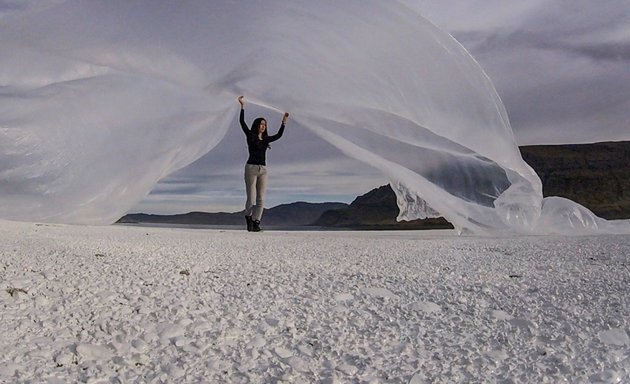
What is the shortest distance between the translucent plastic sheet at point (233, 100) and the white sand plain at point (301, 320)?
2.23 meters

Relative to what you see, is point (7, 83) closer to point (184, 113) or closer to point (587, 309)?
point (184, 113)

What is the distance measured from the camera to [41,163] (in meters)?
6.34

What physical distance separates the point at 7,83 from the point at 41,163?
32.7 inches

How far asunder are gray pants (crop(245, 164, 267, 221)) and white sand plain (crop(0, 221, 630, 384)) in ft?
9.08

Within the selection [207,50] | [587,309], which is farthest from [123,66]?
[587,309]

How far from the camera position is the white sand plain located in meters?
2.17

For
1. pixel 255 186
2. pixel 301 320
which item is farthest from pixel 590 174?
pixel 301 320

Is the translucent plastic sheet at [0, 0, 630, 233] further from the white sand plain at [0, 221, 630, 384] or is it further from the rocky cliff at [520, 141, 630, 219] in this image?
the rocky cliff at [520, 141, 630, 219]

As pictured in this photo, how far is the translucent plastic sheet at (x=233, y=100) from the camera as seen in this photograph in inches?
218

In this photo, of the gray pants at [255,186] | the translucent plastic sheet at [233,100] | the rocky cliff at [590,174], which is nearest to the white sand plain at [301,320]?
the translucent plastic sheet at [233,100]

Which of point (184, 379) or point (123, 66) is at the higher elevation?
point (123, 66)

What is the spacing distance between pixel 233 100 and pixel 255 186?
0.93 meters

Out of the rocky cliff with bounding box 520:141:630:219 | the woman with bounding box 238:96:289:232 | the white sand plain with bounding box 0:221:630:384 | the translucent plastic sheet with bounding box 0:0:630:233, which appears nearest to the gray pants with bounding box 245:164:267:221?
the woman with bounding box 238:96:289:232

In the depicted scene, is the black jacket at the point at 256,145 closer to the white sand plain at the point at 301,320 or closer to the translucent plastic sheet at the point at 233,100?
the translucent plastic sheet at the point at 233,100
